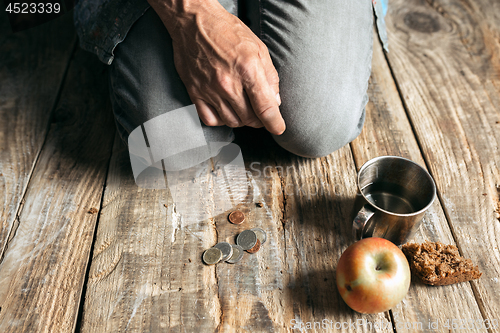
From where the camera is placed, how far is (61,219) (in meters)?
1.01

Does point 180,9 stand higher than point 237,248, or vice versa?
point 180,9

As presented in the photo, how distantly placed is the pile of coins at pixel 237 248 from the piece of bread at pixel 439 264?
37 cm

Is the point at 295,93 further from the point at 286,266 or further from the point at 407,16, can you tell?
the point at 407,16

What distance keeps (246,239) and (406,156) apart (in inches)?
22.8

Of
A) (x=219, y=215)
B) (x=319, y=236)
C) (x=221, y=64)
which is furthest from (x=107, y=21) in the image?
(x=319, y=236)

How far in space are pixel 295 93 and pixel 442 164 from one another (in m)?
0.53

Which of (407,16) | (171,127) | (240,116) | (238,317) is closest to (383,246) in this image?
(238,317)

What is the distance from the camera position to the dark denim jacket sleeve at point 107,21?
38.7 inches

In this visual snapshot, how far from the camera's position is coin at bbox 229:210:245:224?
100 cm

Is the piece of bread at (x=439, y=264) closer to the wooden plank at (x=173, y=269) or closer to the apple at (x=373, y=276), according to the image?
the apple at (x=373, y=276)

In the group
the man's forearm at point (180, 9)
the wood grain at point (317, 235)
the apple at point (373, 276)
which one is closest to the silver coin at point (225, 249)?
the wood grain at point (317, 235)

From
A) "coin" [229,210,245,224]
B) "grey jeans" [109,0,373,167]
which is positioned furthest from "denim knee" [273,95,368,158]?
"coin" [229,210,245,224]

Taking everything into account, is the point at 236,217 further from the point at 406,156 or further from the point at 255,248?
the point at 406,156

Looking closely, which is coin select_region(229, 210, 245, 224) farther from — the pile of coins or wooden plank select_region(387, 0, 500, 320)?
wooden plank select_region(387, 0, 500, 320)
